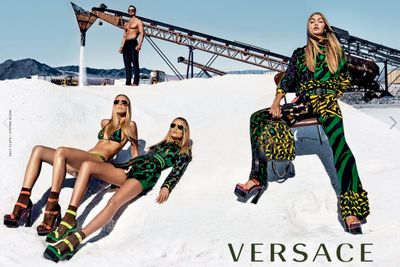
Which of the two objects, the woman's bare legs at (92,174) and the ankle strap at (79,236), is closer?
the ankle strap at (79,236)

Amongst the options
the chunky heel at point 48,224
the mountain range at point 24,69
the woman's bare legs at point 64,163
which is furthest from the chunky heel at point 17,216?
the mountain range at point 24,69

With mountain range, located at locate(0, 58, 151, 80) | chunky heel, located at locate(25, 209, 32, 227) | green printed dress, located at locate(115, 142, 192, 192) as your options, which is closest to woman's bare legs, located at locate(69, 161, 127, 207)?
green printed dress, located at locate(115, 142, 192, 192)

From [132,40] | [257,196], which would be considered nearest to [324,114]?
[257,196]

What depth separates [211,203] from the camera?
4.97 m

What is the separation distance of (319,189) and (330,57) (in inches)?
57.0

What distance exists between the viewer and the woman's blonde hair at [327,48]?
4.91 meters

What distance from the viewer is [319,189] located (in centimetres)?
516

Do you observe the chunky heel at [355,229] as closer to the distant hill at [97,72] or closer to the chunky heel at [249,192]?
the chunky heel at [249,192]

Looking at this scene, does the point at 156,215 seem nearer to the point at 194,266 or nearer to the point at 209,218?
the point at 209,218

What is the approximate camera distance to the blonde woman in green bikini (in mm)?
4652

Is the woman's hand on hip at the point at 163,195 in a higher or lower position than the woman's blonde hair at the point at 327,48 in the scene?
lower

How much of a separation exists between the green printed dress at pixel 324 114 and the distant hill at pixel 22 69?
21280 millimetres

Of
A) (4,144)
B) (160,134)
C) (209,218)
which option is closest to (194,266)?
(209,218)

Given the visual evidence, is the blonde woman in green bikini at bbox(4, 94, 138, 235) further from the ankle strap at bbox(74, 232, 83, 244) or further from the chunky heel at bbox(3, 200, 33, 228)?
the ankle strap at bbox(74, 232, 83, 244)
